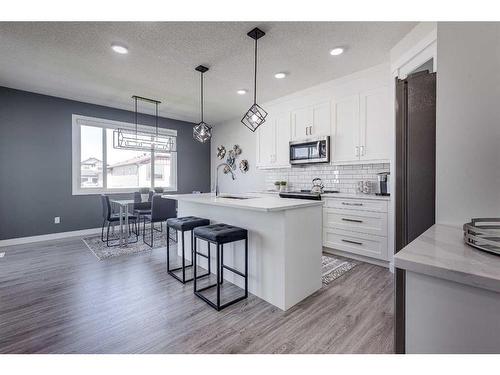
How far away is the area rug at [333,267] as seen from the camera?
2.79 m

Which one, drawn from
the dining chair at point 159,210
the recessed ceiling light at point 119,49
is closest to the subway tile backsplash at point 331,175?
the dining chair at point 159,210

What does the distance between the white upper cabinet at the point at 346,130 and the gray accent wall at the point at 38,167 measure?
4.50 meters

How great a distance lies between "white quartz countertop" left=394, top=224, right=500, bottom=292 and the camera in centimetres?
61

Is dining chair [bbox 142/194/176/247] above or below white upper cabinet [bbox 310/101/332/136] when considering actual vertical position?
below

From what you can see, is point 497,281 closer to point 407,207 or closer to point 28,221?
point 407,207

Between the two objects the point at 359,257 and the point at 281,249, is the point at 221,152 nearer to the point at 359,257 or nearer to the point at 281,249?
the point at 359,257

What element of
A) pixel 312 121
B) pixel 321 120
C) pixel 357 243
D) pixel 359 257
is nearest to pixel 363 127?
pixel 321 120

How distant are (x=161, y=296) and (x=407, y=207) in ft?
7.11

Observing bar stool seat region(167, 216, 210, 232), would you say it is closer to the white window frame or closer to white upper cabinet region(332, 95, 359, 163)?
white upper cabinet region(332, 95, 359, 163)

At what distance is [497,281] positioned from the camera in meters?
0.58

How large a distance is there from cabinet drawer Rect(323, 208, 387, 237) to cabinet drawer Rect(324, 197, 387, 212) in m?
0.05

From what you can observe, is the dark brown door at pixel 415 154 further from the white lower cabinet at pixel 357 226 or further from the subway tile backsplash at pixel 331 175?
the subway tile backsplash at pixel 331 175

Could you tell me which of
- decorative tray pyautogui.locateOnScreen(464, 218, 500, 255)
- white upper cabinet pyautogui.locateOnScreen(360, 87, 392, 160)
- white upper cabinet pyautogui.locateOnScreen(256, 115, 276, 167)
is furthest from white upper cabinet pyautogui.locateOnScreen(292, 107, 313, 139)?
decorative tray pyautogui.locateOnScreen(464, 218, 500, 255)

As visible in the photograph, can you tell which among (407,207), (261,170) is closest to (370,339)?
(407,207)
